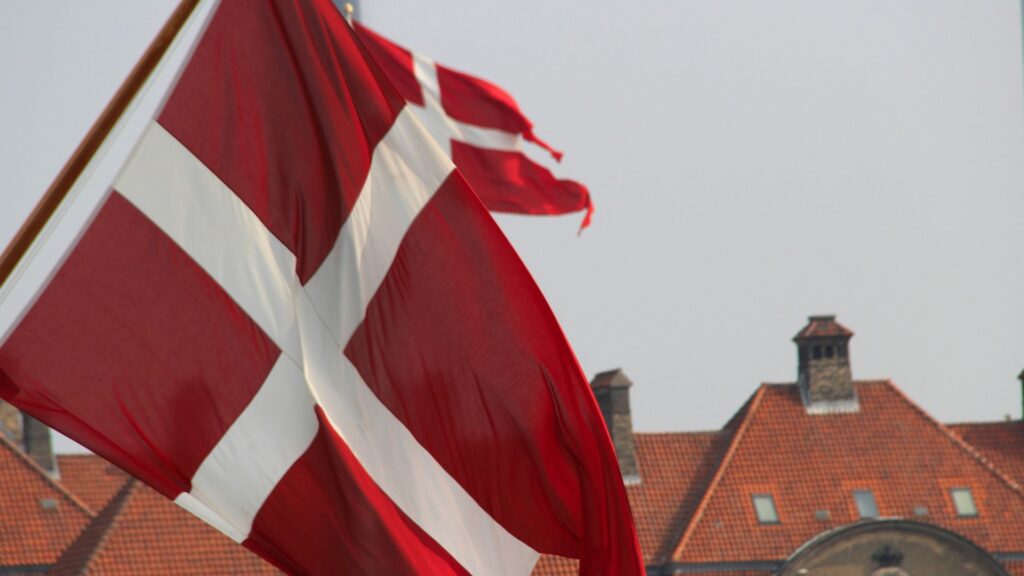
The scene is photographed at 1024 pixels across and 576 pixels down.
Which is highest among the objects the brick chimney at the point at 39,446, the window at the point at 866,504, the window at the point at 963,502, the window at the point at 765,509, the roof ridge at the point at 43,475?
the window at the point at 963,502

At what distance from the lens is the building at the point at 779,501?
4481cm

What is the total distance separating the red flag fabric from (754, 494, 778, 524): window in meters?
27.7

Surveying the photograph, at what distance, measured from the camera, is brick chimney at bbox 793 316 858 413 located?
49.4 metres

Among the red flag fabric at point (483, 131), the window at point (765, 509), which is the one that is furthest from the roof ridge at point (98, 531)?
the red flag fabric at point (483, 131)

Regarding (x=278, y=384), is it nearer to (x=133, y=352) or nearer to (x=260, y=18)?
(x=133, y=352)

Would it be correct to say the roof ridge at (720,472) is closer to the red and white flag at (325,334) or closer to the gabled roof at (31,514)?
the gabled roof at (31,514)

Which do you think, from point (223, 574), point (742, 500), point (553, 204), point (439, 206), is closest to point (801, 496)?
point (742, 500)

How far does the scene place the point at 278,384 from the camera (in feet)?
25.9

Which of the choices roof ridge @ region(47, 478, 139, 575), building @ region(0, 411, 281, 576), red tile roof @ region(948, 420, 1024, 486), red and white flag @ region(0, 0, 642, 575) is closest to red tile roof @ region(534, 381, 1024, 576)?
red tile roof @ region(948, 420, 1024, 486)

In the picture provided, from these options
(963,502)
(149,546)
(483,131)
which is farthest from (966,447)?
(483,131)

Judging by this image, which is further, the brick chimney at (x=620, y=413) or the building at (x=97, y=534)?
the brick chimney at (x=620, y=413)

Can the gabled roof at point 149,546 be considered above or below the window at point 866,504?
below

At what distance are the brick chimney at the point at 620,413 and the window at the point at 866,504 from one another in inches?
194

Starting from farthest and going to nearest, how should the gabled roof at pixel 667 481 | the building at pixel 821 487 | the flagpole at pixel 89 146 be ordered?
the gabled roof at pixel 667 481
the building at pixel 821 487
the flagpole at pixel 89 146
